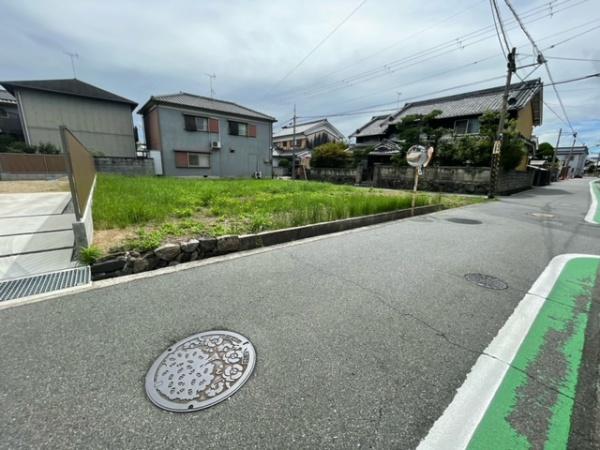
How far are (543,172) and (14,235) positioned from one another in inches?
1402

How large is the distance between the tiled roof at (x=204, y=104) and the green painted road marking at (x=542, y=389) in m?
21.4

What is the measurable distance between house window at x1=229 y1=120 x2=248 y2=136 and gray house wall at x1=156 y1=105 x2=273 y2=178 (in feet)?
0.91

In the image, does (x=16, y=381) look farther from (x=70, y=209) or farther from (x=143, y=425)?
(x=70, y=209)

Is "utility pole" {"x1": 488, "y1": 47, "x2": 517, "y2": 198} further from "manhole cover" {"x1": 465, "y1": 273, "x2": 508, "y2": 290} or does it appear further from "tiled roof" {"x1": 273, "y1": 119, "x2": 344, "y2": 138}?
"tiled roof" {"x1": 273, "y1": 119, "x2": 344, "y2": 138}

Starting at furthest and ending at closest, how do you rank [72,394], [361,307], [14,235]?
[14,235], [361,307], [72,394]

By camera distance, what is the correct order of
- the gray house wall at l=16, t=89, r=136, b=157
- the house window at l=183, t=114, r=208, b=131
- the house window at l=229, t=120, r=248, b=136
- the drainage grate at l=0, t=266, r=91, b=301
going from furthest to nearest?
the house window at l=229, t=120, r=248, b=136 → the house window at l=183, t=114, r=208, b=131 → the gray house wall at l=16, t=89, r=136, b=157 → the drainage grate at l=0, t=266, r=91, b=301

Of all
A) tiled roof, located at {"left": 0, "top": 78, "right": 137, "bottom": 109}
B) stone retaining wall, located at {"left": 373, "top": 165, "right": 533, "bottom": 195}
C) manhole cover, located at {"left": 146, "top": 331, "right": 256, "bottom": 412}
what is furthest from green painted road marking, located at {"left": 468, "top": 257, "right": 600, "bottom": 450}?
tiled roof, located at {"left": 0, "top": 78, "right": 137, "bottom": 109}

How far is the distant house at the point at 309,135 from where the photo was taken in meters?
39.5

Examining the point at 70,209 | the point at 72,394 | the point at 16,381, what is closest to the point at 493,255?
the point at 72,394

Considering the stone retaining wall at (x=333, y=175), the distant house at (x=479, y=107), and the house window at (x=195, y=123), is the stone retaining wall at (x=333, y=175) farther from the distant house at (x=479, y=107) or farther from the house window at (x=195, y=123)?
the house window at (x=195, y=123)

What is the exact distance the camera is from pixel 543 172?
80.4 feet

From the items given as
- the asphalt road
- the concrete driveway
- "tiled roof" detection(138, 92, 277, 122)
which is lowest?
the asphalt road

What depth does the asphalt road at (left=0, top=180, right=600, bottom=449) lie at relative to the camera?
1398 millimetres

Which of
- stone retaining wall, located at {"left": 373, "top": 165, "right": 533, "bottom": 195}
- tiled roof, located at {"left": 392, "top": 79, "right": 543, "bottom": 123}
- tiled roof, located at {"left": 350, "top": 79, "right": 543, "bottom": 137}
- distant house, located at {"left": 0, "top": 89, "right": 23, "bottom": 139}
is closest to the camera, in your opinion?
stone retaining wall, located at {"left": 373, "top": 165, "right": 533, "bottom": 195}
